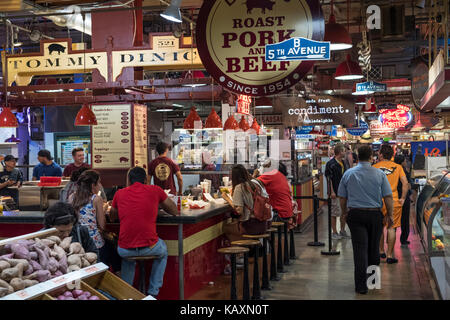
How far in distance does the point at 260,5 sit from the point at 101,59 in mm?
5942

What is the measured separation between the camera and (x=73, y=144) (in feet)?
68.3

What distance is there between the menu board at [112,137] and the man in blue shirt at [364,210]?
203 inches

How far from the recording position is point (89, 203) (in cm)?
644

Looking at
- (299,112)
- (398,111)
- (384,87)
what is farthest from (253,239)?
(398,111)

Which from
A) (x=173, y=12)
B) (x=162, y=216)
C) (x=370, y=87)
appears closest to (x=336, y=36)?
(x=173, y=12)

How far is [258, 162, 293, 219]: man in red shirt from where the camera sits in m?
9.73

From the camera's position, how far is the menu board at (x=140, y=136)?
11.6 m

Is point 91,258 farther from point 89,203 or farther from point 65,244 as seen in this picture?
point 89,203

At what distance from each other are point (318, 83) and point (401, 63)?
3335 millimetres

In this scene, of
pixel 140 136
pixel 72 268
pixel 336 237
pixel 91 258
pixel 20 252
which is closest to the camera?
pixel 20 252

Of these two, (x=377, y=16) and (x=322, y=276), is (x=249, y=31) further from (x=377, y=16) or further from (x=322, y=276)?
Answer: (x=322, y=276)

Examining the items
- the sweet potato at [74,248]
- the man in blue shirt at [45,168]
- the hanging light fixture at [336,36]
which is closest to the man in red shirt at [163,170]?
the man in blue shirt at [45,168]

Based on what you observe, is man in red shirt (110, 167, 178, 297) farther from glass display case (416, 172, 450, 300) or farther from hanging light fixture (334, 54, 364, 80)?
hanging light fixture (334, 54, 364, 80)

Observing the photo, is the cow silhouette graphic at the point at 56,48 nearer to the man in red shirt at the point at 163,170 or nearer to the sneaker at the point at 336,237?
the man in red shirt at the point at 163,170
